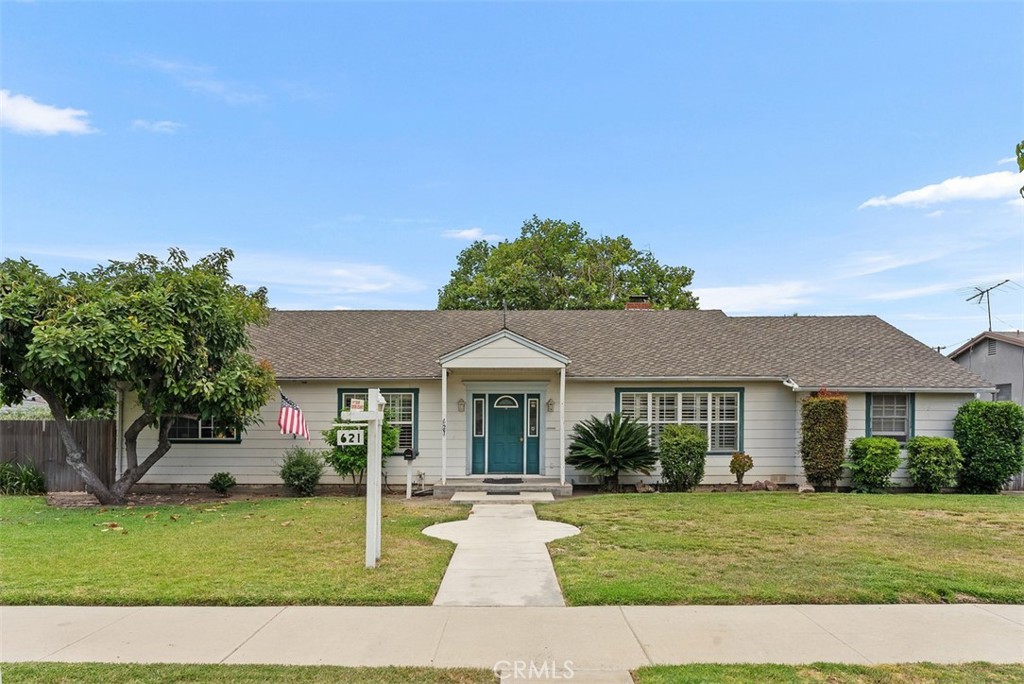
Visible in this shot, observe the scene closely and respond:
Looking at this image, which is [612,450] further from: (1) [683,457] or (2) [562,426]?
(1) [683,457]

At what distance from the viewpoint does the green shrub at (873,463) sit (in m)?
13.1

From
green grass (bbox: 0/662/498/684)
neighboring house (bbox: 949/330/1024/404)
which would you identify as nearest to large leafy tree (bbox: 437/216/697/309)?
neighboring house (bbox: 949/330/1024/404)

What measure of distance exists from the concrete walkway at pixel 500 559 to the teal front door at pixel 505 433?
Answer: 304cm

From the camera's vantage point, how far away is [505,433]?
1445 centimetres

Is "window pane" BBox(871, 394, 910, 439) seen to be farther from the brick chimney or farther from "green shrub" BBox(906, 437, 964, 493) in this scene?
the brick chimney

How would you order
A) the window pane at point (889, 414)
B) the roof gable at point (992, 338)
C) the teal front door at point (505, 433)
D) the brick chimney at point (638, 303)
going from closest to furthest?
the window pane at point (889, 414) → the teal front door at point (505, 433) → the roof gable at point (992, 338) → the brick chimney at point (638, 303)

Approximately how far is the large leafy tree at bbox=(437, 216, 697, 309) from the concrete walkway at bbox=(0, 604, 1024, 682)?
25926 mm

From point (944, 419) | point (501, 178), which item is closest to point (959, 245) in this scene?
point (944, 419)

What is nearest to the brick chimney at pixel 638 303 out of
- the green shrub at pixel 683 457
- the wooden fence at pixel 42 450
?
the green shrub at pixel 683 457

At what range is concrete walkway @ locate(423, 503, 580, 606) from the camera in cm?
606

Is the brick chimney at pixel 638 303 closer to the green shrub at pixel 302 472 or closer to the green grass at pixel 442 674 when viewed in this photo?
the green shrub at pixel 302 472

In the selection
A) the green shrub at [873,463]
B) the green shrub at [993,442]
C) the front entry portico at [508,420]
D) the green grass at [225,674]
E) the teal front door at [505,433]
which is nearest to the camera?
the green grass at [225,674]

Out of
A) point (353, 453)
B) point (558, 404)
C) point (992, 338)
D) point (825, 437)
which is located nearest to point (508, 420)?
point (558, 404)

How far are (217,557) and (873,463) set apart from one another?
1286 centimetres
